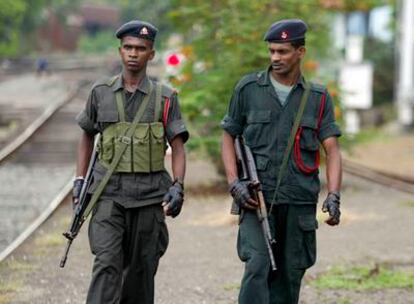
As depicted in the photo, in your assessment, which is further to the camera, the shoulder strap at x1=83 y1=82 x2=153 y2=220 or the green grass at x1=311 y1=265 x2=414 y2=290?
the green grass at x1=311 y1=265 x2=414 y2=290

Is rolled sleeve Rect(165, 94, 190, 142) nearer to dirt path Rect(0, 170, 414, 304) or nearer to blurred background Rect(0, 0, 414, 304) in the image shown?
blurred background Rect(0, 0, 414, 304)

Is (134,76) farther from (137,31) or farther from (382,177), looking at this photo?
(382,177)

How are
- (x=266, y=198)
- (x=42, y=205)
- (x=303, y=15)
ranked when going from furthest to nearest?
(x=303, y=15)
(x=42, y=205)
(x=266, y=198)

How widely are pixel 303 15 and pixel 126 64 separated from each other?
35.4 feet

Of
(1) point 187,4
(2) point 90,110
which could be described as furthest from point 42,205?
(2) point 90,110

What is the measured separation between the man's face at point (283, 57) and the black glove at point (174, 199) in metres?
0.90

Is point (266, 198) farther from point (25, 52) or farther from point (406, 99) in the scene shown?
point (25, 52)

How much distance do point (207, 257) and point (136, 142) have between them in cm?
496

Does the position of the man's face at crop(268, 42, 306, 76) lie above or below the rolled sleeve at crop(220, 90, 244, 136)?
above

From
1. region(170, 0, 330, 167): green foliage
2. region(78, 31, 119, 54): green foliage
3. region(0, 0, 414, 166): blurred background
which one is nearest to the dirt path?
region(170, 0, 330, 167): green foliage

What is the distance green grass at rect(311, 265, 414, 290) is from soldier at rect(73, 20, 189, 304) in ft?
10.1

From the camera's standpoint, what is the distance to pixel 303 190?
A: 640 cm

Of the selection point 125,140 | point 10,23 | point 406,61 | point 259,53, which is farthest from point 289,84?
point 10,23

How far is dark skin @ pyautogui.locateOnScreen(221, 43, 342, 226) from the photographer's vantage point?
21.1ft
